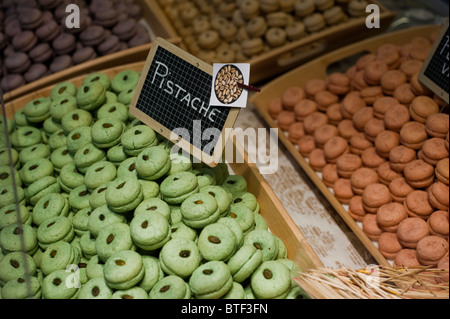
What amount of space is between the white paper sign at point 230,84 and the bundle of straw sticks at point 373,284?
1.90ft

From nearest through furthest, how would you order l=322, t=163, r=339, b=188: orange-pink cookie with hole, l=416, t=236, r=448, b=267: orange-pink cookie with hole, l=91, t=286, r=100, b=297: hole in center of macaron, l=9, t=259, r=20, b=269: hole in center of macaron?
l=91, t=286, r=100, b=297: hole in center of macaron < l=9, t=259, r=20, b=269: hole in center of macaron < l=416, t=236, r=448, b=267: orange-pink cookie with hole < l=322, t=163, r=339, b=188: orange-pink cookie with hole

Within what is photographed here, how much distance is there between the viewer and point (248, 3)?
2.91 meters

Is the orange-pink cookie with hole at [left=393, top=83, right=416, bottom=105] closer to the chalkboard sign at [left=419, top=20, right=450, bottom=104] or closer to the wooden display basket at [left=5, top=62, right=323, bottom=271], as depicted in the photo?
the chalkboard sign at [left=419, top=20, right=450, bottom=104]

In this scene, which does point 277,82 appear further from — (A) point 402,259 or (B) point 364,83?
(A) point 402,259

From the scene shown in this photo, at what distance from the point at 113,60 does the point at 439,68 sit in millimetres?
1676

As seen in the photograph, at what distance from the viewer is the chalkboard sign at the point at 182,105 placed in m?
1.53

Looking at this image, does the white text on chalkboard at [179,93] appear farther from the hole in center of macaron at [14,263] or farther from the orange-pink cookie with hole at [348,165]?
the orange-pink cookie with hole at [348,165]

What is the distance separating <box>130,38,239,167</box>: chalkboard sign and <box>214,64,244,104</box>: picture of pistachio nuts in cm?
4

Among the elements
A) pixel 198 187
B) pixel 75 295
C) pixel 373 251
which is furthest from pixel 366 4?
pixel 75 295

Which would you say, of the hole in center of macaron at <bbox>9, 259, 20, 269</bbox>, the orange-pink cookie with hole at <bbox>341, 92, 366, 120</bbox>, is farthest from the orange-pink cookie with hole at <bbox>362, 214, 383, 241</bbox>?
the hole in center of macaron at <bbox>9, 259, 20, 269</bbox>

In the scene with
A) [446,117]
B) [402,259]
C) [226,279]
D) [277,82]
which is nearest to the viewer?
[226,279]

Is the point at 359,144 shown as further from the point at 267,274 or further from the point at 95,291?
the point at 95,291

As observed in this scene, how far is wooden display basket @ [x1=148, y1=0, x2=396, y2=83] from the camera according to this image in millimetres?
2721

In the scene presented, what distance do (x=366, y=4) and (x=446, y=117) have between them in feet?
3.80
